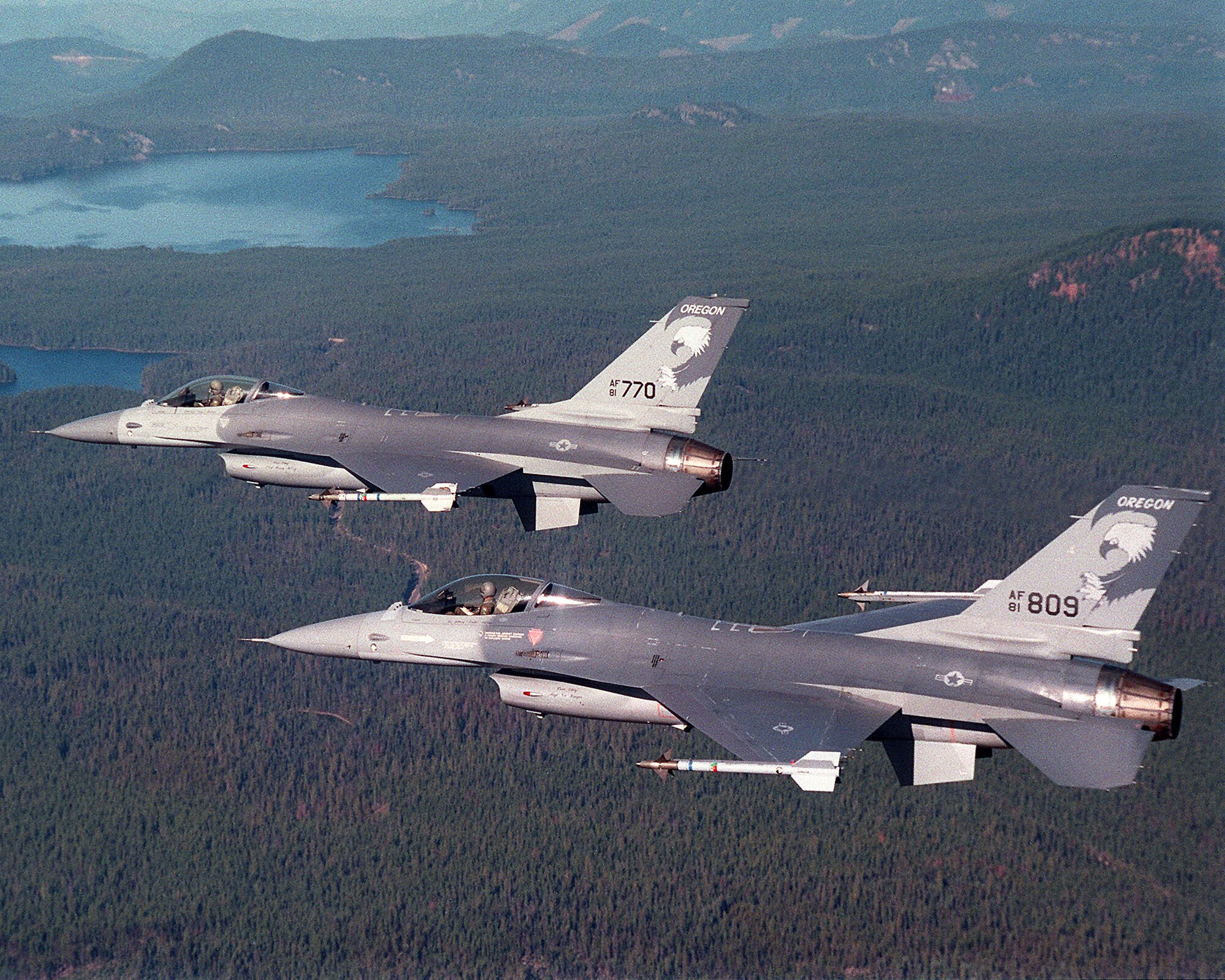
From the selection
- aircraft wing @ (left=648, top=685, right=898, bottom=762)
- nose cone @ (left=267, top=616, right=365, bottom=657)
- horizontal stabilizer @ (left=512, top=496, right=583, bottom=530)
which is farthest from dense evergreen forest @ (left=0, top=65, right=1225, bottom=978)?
aircraft wing @ (left=648, top=685, right=898, bottom=762)

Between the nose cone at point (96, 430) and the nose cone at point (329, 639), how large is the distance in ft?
44.3

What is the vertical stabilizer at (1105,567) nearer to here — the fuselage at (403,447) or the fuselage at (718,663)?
the fuselage at (718,663)

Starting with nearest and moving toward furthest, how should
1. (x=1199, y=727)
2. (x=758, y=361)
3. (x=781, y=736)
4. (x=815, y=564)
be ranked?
(x=781, y=736) → (x=1199, y=727) → (x=815, y=564) → (x=758, y=361)

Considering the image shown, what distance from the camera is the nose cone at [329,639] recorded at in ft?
151

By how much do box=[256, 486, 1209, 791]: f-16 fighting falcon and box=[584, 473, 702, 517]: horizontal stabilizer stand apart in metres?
4.21

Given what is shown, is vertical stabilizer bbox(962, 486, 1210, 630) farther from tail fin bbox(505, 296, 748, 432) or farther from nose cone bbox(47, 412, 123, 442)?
nose cone bbox(47, 412, 123, 442)

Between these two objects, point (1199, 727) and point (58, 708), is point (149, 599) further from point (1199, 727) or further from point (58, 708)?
point (1199, 727)

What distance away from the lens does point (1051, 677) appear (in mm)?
41156

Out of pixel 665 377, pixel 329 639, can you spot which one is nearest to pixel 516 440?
pixel 665 377

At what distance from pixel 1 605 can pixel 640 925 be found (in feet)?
205

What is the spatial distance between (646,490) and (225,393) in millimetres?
15811

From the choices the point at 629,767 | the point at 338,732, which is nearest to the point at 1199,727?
the point at 629,767

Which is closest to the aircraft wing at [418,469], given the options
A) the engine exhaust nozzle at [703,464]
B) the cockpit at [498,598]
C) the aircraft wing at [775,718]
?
the cockpit at [498,598]

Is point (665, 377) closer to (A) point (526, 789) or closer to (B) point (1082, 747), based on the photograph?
(B) point (1082, 747)
